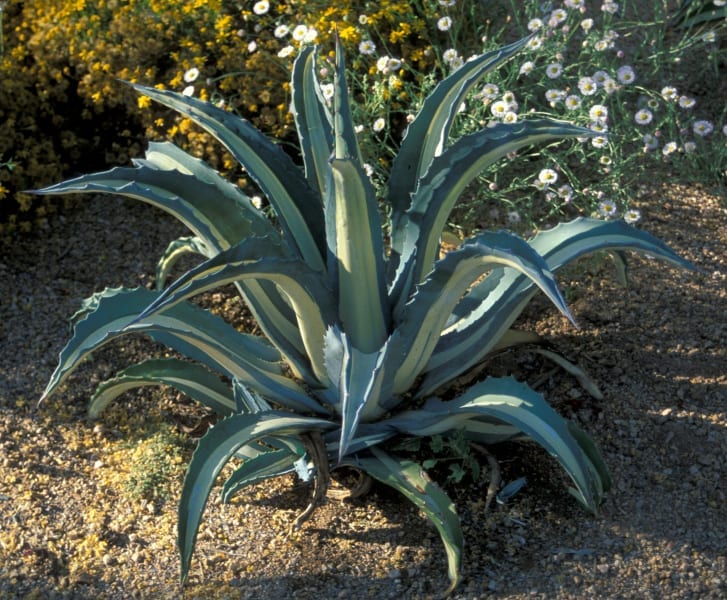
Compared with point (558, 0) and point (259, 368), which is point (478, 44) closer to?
point (558, 0)

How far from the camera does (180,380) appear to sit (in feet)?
8.84

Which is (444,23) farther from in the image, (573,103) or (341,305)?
(341,305)

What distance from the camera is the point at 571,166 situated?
12.3 ft

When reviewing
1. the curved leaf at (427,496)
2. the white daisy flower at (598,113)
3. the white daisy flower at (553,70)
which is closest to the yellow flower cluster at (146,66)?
the white daisy flower at (553,70)

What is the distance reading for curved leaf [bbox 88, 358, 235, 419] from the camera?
8.80 feet

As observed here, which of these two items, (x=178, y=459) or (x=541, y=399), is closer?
(x=541, y=399)

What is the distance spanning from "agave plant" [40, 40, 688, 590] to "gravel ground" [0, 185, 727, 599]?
0.40 feet

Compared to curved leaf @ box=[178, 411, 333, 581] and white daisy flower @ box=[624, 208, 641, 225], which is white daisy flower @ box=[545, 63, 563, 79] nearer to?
white daisy flower @ box=[624, 208, 641, 225]

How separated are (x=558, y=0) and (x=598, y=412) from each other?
213 centimetres

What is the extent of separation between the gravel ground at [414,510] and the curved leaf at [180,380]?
0.24 meters

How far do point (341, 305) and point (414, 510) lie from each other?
0.60 metres

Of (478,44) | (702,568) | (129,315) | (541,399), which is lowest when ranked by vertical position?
(702,568)

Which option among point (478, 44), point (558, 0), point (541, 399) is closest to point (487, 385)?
point (541, 399)

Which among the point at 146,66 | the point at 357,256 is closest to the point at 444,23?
the point at 146,66
